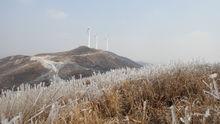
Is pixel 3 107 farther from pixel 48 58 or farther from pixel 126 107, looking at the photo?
pixel 48 58

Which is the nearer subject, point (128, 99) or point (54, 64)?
→ point (128, 99)

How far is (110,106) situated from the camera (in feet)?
23.1

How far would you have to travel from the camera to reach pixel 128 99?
7492 mm

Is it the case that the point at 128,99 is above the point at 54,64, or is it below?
above

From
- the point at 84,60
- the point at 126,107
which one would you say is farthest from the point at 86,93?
the point at 84,60

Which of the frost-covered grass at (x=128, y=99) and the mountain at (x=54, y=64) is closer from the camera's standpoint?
the frost-covered grass at (x=128, y=99)

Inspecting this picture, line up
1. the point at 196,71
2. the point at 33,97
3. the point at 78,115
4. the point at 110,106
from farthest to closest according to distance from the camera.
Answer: the point at 196,71, the point at 110,106, the point at 33,97, the point at 78,115

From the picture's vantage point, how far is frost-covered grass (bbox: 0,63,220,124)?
5715 mm

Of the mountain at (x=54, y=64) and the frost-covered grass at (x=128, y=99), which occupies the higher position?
the frost-covered grass at (x=128, y=99)

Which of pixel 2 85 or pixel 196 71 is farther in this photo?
pixel 2 85

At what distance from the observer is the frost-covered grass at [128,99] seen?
5.71m

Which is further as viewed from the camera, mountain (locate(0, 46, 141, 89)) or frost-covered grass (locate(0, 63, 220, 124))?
mountain (locate(0, 46, 141, 89))

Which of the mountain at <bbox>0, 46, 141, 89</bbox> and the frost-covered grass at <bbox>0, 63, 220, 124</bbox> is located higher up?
the frost-covered grass at <bbox>0, 63, 220, 124</bbox>

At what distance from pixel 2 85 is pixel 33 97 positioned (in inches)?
681
